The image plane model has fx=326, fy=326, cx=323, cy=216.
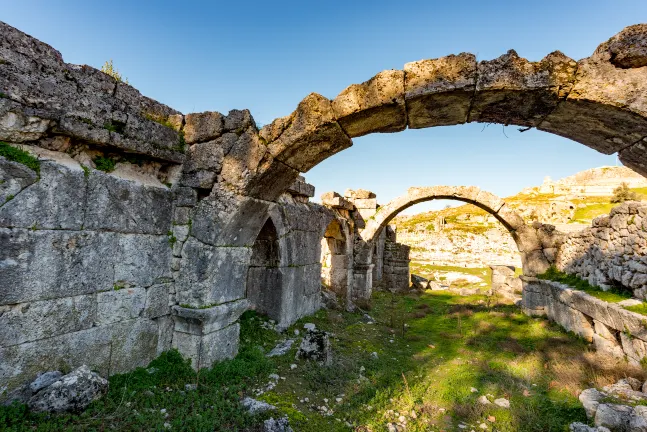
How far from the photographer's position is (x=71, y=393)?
2.76m

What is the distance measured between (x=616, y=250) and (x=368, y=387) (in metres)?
5.65

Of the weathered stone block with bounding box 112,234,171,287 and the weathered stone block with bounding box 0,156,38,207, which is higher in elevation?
the weathered stone block with bounding box 0,156,38,207

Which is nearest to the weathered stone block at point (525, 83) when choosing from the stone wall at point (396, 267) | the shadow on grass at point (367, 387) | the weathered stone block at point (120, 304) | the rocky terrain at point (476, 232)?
the shadow on grass at point (367, 387)

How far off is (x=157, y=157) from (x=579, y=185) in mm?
49496

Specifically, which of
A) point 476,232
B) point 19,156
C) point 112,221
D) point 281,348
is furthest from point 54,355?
point 476,232

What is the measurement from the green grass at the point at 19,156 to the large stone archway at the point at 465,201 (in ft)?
31.7

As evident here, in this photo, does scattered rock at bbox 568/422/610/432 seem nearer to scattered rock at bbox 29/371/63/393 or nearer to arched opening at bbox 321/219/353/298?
scattered rock at bbox 29/371/63/393

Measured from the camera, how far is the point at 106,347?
3312 millimetres

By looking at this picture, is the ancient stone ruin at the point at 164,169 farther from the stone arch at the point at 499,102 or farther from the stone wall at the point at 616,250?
the stone wall at the point at 616,250

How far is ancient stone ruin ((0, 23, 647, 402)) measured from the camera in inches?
106

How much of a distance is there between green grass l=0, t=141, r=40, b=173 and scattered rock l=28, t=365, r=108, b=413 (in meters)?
1.82

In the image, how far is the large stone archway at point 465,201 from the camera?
1005cm

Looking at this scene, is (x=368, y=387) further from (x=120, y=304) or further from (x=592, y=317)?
(x=592, y=317)

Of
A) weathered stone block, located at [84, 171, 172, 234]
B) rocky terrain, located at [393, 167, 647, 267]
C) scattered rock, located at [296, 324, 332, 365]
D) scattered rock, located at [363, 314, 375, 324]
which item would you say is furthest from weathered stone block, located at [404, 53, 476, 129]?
rocky terrain, located at [393, 167, 647, 267]
